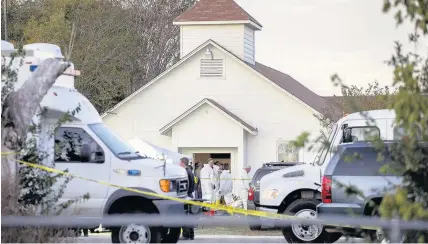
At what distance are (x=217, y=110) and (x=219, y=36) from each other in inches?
173

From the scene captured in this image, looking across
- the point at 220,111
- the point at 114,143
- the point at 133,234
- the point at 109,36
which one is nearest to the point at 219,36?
the point at 220,111

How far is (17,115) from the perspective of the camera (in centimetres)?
1055

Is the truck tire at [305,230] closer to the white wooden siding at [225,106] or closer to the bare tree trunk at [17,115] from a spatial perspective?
the bare tree trunk at [17,115]

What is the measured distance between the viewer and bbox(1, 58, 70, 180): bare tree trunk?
34.3 feet

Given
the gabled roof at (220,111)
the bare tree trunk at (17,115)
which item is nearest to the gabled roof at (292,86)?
the gabled roof at (220,111)

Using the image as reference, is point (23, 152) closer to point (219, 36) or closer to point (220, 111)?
point (220, 111)

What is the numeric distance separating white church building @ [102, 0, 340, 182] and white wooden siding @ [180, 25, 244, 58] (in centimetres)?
4

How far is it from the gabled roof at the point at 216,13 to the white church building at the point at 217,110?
273 millimetres

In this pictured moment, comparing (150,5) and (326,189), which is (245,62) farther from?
(326,189)

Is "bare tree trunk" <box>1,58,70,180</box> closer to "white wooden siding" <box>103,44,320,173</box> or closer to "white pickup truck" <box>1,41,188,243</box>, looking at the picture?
"white pickup truck" <box>1,41,188,243</box>

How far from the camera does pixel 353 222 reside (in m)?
6.93

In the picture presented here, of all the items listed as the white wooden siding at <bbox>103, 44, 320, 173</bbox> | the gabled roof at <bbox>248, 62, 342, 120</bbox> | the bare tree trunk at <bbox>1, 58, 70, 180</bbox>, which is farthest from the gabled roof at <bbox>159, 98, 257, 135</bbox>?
the bare tree trunk at <bbox>1, 58, 70, 180</bbox>

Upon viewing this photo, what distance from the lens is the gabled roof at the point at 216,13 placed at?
46.2 meters

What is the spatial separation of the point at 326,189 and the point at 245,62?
95.4ft
